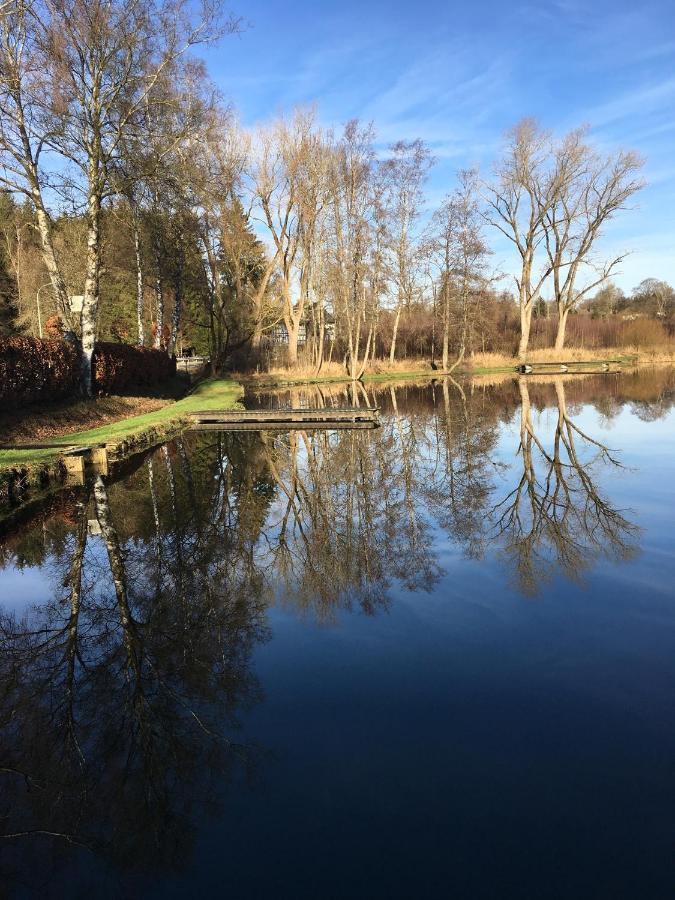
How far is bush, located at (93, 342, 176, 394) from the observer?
2044 cm

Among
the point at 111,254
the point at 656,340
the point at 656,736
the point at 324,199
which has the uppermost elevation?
the point at 324,199

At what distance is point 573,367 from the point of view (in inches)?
1558

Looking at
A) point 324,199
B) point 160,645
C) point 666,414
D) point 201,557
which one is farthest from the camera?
point 324,199

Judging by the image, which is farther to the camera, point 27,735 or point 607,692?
point 607,692

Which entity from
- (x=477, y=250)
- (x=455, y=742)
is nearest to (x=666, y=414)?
(x=455, y=742)

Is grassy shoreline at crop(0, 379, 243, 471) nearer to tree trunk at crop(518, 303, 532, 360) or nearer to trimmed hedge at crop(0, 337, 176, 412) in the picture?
trimmed hedge at crop(0, 337, 176, 412)

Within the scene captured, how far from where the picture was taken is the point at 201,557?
21.7ft

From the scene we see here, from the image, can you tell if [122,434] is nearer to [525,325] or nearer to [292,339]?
[292,339]

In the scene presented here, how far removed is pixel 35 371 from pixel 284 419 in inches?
256

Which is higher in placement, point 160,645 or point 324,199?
point 324,199

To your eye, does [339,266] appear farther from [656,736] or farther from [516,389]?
[656,736]

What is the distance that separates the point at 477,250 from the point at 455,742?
3858 cm

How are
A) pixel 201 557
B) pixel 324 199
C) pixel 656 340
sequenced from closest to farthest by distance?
pixel 201 557 → pixel 324 199 → pixel 656 340

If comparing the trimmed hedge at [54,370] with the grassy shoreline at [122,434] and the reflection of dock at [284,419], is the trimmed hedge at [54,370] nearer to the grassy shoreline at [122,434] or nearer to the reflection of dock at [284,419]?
the grassy shoreline at [122,434]
